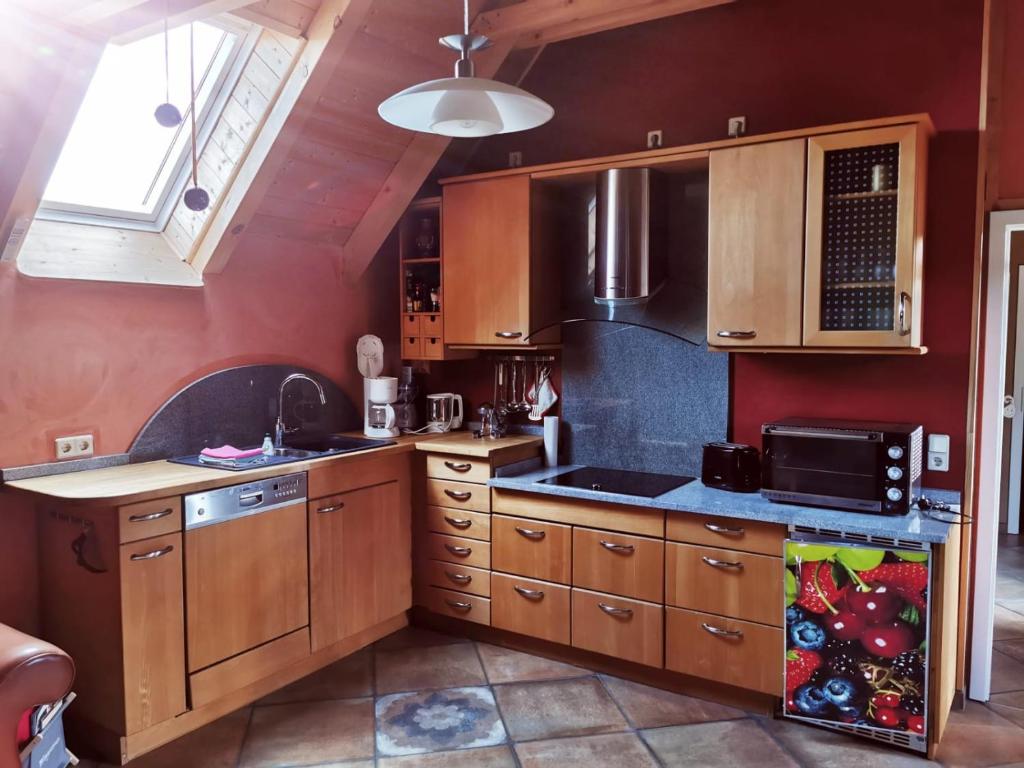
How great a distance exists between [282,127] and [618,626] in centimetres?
238

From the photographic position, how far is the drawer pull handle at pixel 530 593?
10.7 feet

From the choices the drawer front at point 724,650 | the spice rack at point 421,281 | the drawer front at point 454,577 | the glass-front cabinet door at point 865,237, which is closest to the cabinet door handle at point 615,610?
the drawer front at point 724,650

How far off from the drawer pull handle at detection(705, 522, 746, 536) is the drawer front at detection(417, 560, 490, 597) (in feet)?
3.50

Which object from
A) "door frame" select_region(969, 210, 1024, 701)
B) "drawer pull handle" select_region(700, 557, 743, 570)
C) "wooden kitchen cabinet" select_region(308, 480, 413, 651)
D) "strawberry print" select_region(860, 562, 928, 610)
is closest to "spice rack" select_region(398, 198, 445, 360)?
"wooden kitchen cabinet" select_region(308, 480, 413, 651)

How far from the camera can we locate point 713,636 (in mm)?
2848

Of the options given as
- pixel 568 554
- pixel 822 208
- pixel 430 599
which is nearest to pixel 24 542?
pixel 430 599

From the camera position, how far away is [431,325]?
3795mm

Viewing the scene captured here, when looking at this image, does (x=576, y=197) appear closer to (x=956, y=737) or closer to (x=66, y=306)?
(x=66, y=306)

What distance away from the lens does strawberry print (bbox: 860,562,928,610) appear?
246cm

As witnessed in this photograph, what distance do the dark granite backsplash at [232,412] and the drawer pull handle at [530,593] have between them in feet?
4.22

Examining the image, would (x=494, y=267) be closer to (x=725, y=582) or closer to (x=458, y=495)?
(x=458, y=495)

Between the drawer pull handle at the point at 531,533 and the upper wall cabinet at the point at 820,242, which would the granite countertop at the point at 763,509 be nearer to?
the drawer pull handle at the point at 531,533

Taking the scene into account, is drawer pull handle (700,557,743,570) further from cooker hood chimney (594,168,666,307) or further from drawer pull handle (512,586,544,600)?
cooker hood chimney (594,168,666,307)

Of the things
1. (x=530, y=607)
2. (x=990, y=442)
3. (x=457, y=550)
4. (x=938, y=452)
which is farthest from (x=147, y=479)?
(x=990, y=442)
